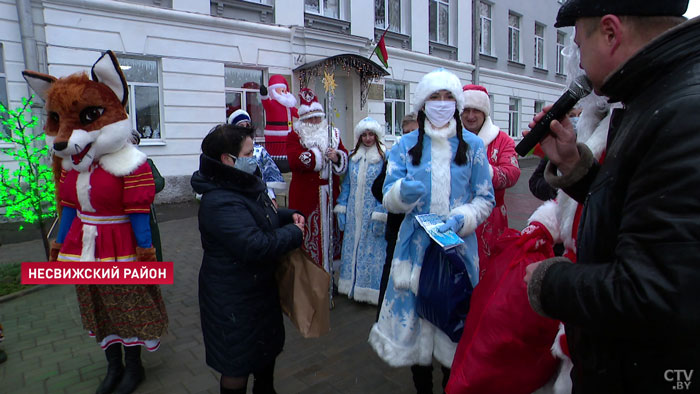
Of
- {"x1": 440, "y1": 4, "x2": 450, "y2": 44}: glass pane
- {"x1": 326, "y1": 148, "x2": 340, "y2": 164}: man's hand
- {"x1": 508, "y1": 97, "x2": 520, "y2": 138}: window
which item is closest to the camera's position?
{"x1": 326, "y1": 148, "x2": 340, "y2": 164}: man's hand

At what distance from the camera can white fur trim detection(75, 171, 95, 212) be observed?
276 centimetres

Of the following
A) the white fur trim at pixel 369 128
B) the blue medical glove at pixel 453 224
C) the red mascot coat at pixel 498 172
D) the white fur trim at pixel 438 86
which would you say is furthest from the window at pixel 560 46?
the blue medical glove at pixel 453 224

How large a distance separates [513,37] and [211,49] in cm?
1530

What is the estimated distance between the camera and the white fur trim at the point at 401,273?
256cm

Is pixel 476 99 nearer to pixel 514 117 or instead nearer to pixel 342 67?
pixel 342 67

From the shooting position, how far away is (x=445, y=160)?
2.64 metres

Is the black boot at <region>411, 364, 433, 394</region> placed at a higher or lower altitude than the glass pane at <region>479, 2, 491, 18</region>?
lower

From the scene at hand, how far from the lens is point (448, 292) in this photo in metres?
2.37

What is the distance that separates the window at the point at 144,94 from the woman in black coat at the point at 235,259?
8.01m

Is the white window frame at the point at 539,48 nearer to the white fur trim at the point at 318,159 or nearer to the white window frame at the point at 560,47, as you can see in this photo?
the white window frame at the point at 560,47

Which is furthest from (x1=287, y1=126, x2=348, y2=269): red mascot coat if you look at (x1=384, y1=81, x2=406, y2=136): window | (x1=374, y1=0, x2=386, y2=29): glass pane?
(x1=374, y1=0, x2=386, y2=29): glass pane

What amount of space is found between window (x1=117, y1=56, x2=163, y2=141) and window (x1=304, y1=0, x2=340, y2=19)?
470 centimetres

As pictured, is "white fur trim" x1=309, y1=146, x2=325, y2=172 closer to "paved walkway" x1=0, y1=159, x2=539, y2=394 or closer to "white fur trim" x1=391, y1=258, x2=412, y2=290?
"paved walkway" x1=0, y1=159, x2=539, y2=394

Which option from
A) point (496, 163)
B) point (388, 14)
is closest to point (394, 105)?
point (388, 14)
